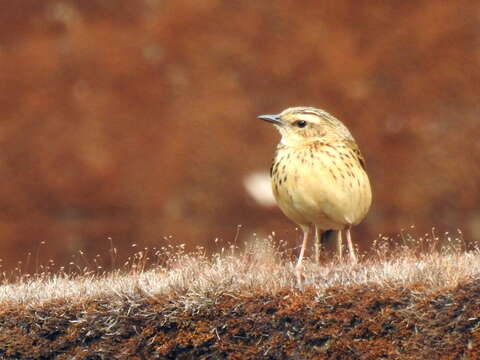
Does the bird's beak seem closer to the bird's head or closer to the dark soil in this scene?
the bird's head

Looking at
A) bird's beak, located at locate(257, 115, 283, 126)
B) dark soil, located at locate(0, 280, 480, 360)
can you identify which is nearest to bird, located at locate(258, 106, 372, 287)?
bird's beak, located at locate(257, 115, 283, 126)

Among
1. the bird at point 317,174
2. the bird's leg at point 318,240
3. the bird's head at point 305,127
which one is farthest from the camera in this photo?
the bird's leg at point 318,240

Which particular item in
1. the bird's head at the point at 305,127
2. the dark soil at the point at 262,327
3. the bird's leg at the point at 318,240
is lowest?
the dark soil at the point at 262,327

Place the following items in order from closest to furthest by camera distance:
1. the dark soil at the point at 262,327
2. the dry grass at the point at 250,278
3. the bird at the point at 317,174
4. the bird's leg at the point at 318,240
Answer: the dark soil at the point at 262,327 → the dry grass at the point at 250,278 → the bird at the point at 317,174 → the bird's leg at the point at 318,240

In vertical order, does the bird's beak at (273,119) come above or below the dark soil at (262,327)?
above

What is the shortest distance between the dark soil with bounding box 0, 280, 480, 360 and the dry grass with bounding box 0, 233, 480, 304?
7 cm

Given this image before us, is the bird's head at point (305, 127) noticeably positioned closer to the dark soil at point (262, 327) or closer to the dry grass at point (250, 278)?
the dry grass at point (250, 278)

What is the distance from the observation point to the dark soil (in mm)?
6598

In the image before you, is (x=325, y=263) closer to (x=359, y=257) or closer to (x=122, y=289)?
(x=359, y=257)

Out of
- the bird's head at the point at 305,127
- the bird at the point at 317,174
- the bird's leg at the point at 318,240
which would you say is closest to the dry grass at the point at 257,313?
the bird at the point at 317,174

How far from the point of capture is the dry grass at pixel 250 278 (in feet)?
22.6

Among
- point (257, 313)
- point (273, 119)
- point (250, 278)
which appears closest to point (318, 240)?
point (273, 119)

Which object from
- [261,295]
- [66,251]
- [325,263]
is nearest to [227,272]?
[261,295]

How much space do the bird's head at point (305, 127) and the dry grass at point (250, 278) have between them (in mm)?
774
